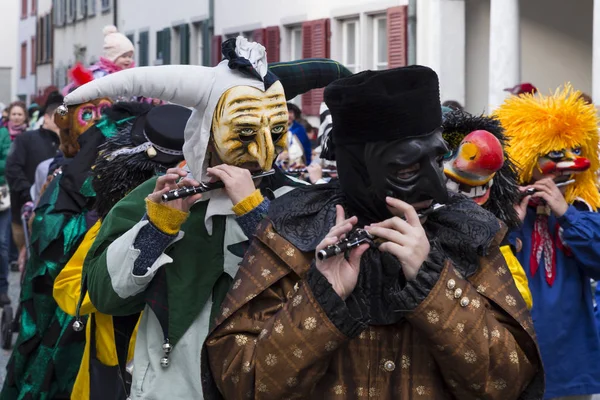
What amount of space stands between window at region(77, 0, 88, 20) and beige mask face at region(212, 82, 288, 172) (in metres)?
34.6

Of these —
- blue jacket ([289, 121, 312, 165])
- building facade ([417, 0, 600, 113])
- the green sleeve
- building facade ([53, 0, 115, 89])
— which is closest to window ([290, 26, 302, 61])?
building facade ([417, 0, 600, 113])

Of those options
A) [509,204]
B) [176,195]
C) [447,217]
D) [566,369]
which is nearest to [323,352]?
[447,217]

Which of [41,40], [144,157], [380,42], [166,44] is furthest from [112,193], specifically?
[41,40]

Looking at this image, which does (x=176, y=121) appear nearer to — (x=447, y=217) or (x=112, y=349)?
(x=112, y=349)

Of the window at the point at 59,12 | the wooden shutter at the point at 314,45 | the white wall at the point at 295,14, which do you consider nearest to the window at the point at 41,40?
the window at the point at 59,12

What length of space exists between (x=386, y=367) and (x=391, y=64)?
15.9 m

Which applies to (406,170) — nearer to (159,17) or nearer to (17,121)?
(17,121)

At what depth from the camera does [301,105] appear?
2106cm

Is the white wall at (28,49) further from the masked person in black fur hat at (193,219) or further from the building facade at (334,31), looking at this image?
the masked person in black fur hat at (193,219)

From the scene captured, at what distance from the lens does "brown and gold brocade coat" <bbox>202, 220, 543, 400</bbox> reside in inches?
114

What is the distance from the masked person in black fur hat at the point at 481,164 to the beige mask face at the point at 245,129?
3.81ft

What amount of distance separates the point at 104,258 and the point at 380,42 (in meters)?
15.6

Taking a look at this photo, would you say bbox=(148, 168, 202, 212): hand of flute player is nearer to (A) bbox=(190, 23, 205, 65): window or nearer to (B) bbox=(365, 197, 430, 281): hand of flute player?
(B) bbox=(365, 197, 430, 281): hand of flute player

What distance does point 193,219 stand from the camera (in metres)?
3.91
